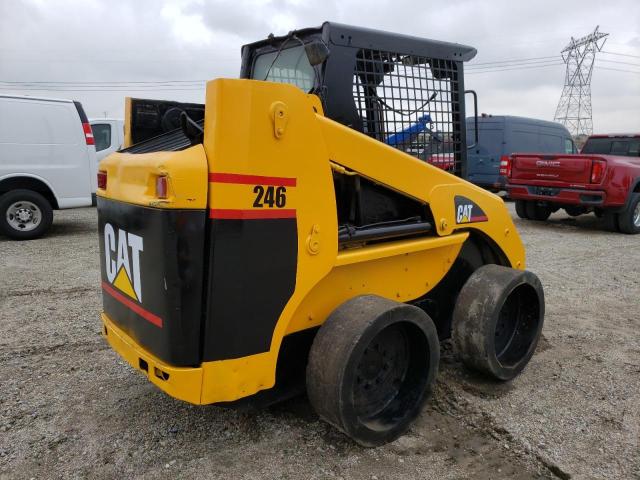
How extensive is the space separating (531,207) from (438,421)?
327 inches

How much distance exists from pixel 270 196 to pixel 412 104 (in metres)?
1.37

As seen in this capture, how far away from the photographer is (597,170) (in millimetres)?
8578

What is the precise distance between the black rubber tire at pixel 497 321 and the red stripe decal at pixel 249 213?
145cm

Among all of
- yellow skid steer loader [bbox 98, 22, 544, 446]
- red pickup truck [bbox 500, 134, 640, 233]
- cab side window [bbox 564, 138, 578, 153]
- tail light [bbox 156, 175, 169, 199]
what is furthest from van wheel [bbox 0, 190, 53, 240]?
cab side window [bbox 564, 138, 578, 153]

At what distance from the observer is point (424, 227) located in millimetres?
3020

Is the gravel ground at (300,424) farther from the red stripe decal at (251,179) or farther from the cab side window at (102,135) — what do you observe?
the cab side window at (102,135)

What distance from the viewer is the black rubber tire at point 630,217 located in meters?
8.99

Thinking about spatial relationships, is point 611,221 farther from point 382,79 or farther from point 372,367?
point 372,367

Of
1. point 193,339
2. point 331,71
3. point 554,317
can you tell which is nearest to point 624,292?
point 554,317

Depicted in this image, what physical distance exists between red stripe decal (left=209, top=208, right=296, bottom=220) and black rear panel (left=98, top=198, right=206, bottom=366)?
0.06m

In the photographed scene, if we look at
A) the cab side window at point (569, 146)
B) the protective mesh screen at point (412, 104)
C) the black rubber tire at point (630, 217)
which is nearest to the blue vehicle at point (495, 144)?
the cab side window at point (569, 146)

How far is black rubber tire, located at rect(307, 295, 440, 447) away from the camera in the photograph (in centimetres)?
242

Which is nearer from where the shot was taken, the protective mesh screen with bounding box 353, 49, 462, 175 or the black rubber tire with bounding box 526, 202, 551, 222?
the protective mesh screen with bounding box 353, 49, 462, 175

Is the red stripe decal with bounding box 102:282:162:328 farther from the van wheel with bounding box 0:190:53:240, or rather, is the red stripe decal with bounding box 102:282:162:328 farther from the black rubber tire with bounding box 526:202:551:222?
the black rubber tire with bounding box 526:202:551:222
